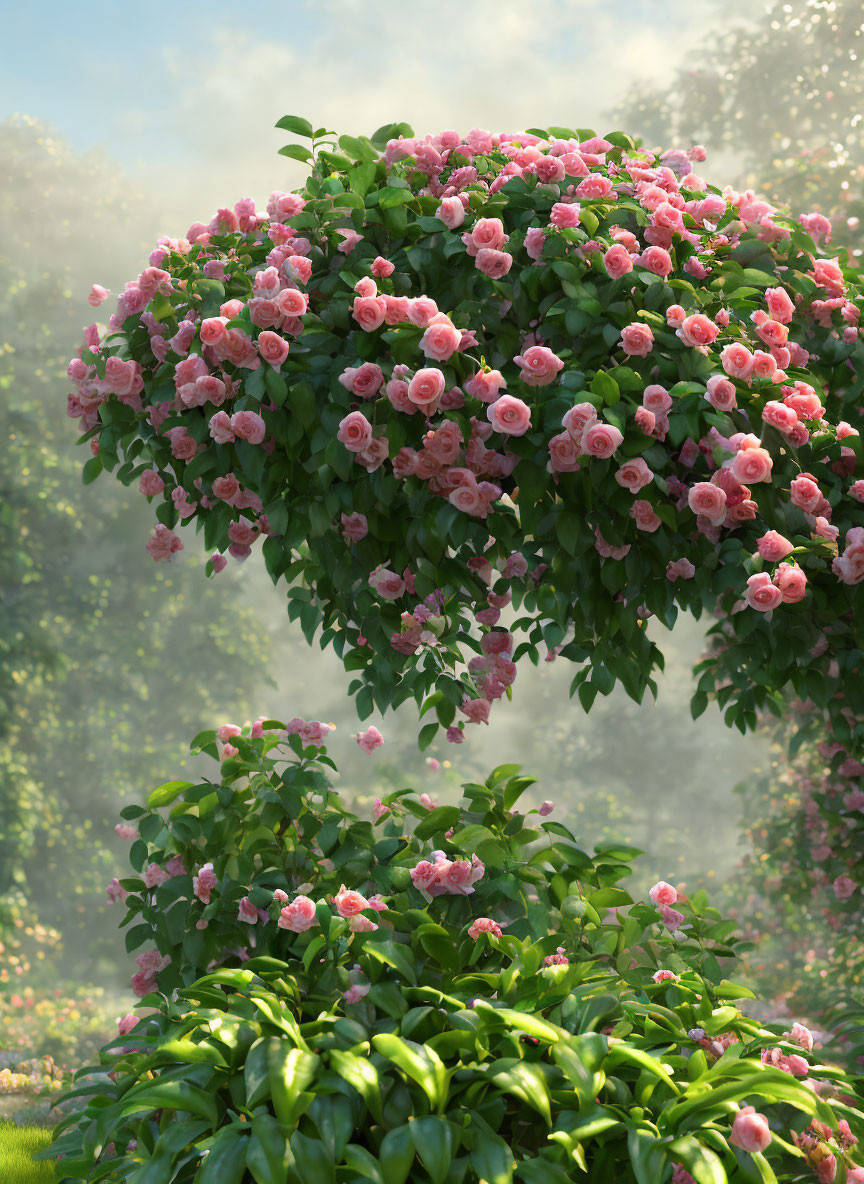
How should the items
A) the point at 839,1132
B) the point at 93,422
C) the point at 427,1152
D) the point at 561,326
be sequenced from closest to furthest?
1. the point at 427,1152
2. the point at 839,1132
3. the point at 561,326
4. the point at 93,422

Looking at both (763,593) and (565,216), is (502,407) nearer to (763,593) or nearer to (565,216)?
(565,216)

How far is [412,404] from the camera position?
8.85 ft

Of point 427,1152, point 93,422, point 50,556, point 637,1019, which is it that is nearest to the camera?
point 427,1152

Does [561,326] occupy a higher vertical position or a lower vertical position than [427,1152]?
higher

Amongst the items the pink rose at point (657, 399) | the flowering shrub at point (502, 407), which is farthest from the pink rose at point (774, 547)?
the pink rose at point (657, 399)

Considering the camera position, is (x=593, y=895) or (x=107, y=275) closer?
(x=593, y=895)

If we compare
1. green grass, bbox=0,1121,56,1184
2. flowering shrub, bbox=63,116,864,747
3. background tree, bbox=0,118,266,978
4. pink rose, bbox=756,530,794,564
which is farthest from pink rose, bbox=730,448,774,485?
background tree, bbox=0,118,266,978

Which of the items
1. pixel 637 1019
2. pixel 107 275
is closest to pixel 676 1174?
pixel 637 1019

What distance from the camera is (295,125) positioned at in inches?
116

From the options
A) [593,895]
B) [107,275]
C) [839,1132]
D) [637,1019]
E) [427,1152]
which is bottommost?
[427,1152]

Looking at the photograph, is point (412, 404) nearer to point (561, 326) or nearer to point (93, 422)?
point (561, 326)

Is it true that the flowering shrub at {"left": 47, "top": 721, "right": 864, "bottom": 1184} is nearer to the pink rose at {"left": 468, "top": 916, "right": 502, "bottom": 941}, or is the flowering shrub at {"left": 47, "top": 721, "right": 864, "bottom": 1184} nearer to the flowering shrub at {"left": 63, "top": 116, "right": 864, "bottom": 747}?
the pink rose at {"left": 468, "top": 916, "right": 502, "bottom": 941}

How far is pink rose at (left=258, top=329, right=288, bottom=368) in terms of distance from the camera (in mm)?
2750

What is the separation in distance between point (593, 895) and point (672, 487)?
1.23 m
